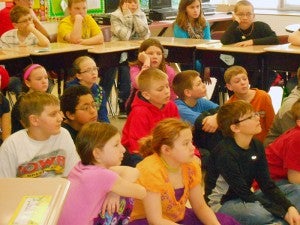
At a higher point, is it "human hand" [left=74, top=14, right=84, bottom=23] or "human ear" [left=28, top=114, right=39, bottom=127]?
"human hand" [left=74, top=14, right=84, bottom=23]

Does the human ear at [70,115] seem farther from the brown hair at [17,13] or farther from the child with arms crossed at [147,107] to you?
the brown hair at [17,13]

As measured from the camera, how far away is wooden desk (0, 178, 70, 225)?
53.1 inches

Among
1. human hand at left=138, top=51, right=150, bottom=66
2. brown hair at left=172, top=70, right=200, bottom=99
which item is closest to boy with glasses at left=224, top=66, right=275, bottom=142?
brown hair at left=172, top=70, right=200, bottom=99

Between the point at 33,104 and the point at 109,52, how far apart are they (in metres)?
2.57

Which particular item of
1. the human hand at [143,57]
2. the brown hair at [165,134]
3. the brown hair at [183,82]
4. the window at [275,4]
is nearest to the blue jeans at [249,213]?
the brown hair at [165,134]

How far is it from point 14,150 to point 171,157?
76cm

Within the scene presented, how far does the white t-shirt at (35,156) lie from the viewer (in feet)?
8.54

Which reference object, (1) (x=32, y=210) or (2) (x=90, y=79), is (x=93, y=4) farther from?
(1) (x=32, y=210)

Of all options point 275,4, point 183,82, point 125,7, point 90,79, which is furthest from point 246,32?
point 275,4

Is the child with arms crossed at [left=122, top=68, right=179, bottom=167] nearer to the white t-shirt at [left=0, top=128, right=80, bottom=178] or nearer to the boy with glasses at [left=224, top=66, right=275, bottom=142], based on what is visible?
the boy with glasses at [left=224, top=66, right=275, bottom=142]

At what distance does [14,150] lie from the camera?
103 inches

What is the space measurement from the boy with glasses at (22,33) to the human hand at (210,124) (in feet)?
7.88

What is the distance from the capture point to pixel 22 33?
557cm

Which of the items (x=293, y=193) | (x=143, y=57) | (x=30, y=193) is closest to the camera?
(x=30, y=193)
